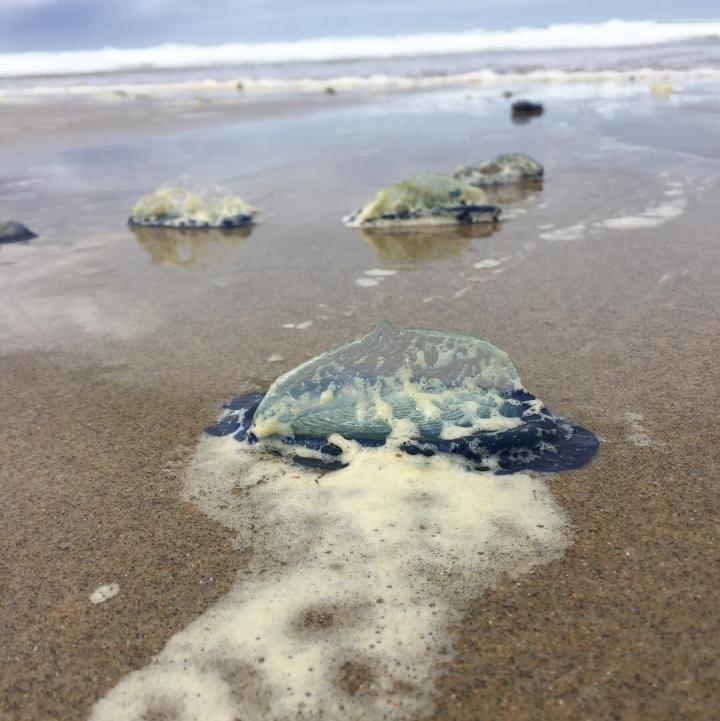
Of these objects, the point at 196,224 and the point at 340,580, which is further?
the point at 196,224

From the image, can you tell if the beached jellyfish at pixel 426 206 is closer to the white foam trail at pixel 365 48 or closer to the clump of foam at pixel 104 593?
the clump of foam at pixel 104 593

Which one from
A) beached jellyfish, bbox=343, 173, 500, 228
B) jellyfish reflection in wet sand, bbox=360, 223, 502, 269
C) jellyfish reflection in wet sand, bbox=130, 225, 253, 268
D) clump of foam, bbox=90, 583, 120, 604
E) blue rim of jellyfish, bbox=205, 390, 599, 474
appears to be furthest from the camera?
beached jellyfish, bbox=343, 173, 500, 228

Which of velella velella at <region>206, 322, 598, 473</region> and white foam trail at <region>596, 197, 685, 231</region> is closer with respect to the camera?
velella velella at <region>206, 322, 598, 473</region>

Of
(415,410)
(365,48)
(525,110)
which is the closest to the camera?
(415,410)

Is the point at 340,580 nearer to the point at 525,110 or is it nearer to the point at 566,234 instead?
the point at 566,234

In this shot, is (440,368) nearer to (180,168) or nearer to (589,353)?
(589,353)

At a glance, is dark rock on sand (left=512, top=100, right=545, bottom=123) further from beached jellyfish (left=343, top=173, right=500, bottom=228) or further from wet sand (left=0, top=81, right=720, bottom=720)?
beached jellyfish (left=343, top=173, right=500, bottom=228)

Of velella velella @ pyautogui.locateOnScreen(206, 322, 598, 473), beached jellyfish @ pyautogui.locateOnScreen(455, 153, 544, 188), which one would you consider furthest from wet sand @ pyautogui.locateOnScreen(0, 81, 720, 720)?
beached jellyfish @ pyautogui.locateOnScreen(455, 153, 544, 188)

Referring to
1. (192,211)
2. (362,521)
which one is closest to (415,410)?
(362,521)
